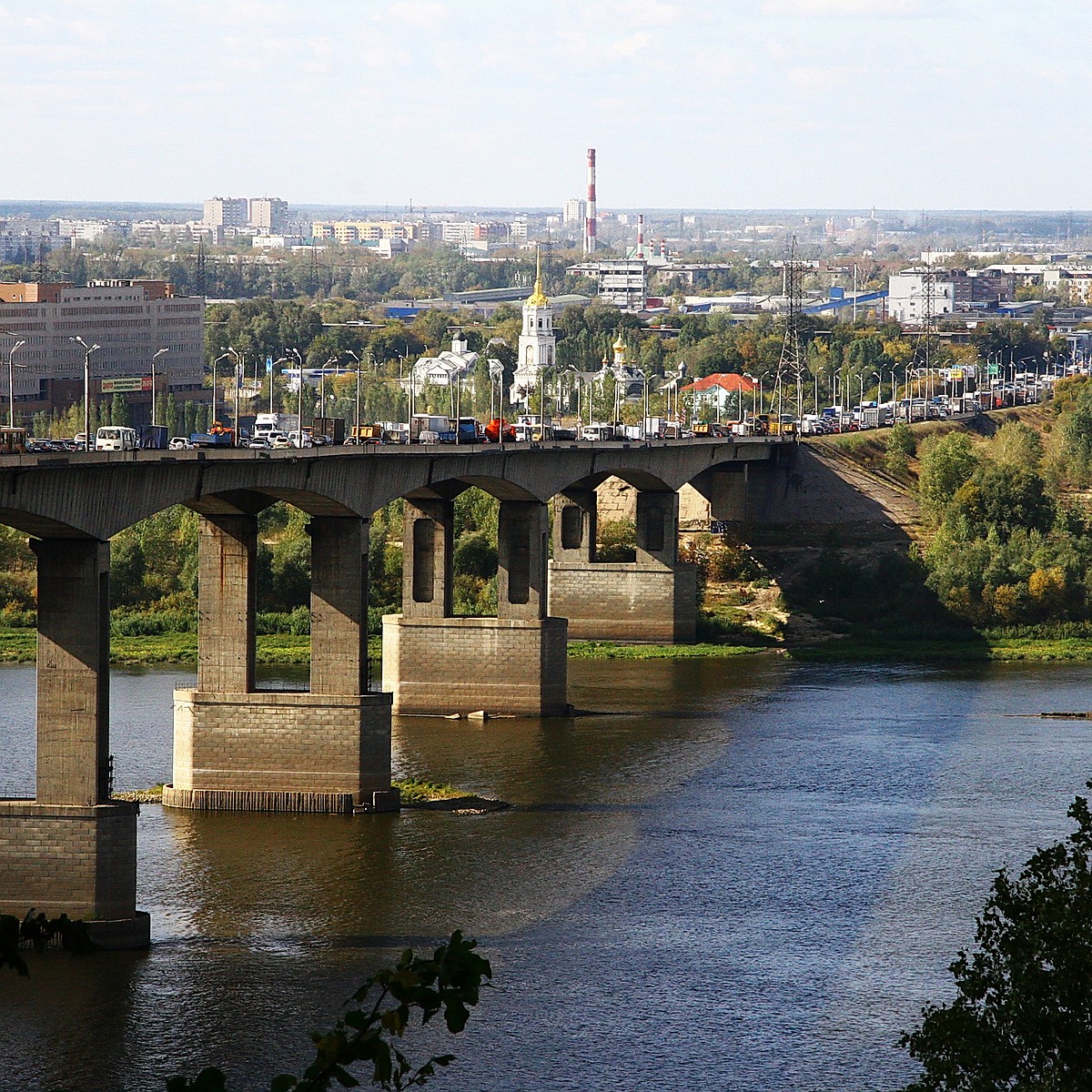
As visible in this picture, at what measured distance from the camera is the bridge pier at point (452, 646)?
6600 centimetres

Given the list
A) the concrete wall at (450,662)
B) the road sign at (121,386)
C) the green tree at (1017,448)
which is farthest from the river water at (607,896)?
the road sign at (121,386)

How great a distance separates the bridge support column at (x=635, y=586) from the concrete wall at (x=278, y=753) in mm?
33647

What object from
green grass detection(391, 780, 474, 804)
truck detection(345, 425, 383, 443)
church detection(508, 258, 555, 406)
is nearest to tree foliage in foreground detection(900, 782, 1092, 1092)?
green grass detection(391, 780, 474, 804)

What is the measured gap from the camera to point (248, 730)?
5069 cm

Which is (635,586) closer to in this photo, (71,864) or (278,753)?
(278,753)

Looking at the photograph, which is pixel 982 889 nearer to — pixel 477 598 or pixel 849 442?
pixel 477 598

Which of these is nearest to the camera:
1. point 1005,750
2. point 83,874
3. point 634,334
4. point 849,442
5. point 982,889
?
point 83,874

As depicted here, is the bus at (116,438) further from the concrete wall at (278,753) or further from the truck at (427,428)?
the truck at (427,428)

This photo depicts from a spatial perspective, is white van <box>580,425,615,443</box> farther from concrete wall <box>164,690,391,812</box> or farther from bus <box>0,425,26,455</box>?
bus <box>0,425,26,455</box>

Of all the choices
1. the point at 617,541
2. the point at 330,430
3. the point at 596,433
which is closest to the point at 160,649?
the point at 330,430

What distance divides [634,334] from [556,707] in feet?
427

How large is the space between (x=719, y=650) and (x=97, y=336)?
197 feet

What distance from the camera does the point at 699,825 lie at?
4931cm

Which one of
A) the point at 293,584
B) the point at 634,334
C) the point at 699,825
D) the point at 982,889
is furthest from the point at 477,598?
the point at 634,334
